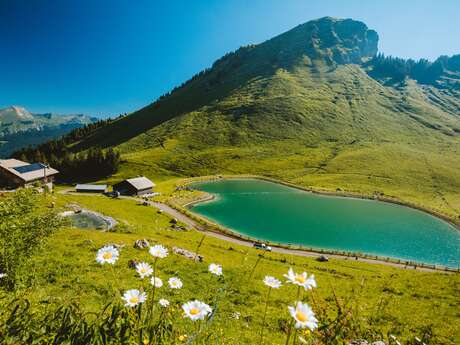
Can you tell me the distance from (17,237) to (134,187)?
92721 millimetres

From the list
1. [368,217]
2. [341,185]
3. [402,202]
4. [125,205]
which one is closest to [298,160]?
[341,185]

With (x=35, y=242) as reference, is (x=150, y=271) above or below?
above

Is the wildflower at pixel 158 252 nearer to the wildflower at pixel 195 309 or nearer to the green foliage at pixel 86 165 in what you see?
the wildflower at pixel 195 309

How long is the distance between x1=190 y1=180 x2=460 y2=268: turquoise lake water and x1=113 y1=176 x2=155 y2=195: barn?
21.8 meters

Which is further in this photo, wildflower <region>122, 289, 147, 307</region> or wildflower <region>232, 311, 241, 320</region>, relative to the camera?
wildflower <region>232, 311, 241, 320</region>

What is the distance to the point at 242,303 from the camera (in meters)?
16.4

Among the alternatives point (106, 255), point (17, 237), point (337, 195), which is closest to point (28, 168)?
point (17, 237)

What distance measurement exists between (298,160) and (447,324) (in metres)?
163

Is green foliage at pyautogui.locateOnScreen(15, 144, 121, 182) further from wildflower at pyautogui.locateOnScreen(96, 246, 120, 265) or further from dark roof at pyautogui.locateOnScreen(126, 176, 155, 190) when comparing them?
wildflower at pyautogui.locateOnScreen(96, 246, 120, 265)

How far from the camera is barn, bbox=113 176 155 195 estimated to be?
100 meters

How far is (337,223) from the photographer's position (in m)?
87.2

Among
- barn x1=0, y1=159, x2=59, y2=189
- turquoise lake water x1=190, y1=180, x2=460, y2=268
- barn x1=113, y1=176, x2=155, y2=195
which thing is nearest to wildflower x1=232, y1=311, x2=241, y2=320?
turquoise lake water x1=190, y1=180, x2=460, y2=268

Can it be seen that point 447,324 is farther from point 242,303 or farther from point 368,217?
point 368,217

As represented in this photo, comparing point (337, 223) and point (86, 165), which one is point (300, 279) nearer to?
point (337, 223)
